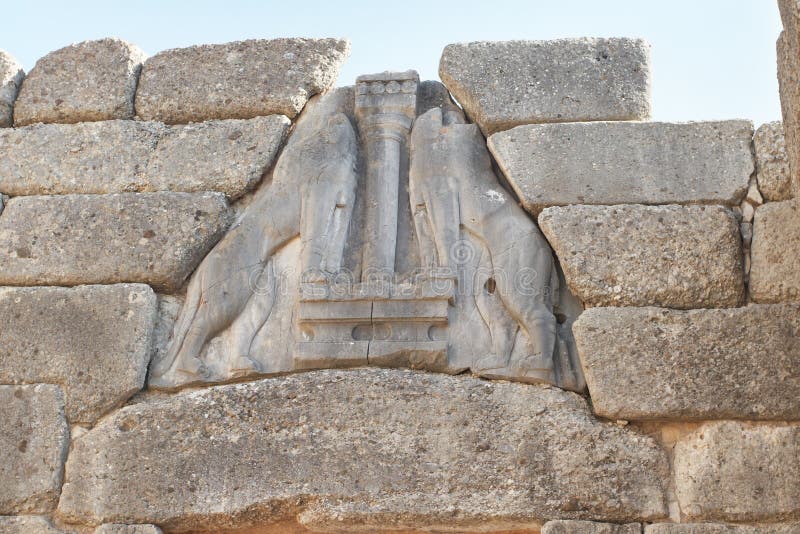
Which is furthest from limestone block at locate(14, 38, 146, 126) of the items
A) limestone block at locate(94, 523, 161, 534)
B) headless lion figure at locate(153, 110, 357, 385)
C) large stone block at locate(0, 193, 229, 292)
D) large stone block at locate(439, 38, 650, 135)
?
limestone block at locate(94, 523, 161, 534)

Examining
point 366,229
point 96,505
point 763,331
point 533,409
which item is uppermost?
point 366,229

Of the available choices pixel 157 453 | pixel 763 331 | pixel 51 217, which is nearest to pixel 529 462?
pixel 763 331

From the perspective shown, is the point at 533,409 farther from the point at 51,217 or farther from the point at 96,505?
the point at 51,217

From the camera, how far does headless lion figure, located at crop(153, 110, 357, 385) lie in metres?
5.34

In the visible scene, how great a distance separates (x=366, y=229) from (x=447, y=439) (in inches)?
43.6

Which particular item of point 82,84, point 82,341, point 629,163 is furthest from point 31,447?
point 629,163

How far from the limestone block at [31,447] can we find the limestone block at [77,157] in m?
1.06

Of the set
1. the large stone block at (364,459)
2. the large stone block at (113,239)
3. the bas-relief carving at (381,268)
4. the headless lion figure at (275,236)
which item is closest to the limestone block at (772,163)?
the bas-relief carving at (381,268)

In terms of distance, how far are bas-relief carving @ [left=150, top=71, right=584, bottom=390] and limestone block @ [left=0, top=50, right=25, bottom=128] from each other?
146 cm

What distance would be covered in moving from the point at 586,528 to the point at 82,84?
3.34 meters

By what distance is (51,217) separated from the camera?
18.6 feet

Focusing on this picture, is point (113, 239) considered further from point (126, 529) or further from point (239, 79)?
point (126, 529)

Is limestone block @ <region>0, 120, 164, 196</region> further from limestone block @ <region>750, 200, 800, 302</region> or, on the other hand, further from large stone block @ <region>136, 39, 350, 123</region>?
Result: limestone block @ <region>750, 200, 800, 302</region>

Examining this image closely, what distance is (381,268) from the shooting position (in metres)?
5.36
